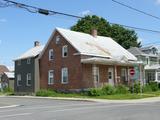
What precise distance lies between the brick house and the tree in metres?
24.2

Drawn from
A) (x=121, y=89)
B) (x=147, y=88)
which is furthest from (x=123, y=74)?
(x=121, y=89)

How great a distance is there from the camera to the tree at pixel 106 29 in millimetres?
76438

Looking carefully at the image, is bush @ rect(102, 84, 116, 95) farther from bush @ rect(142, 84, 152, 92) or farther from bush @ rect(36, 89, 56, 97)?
bush @ rect(36, 89, 56, 97)

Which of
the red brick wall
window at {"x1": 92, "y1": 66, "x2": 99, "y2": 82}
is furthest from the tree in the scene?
window at {"x1": 92, "y1": 66, "x2": 99, "y2": 82}

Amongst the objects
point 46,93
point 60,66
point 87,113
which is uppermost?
point 60,66

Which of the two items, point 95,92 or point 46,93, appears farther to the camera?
point 46,93

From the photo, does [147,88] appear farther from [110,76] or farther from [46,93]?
[46,93]

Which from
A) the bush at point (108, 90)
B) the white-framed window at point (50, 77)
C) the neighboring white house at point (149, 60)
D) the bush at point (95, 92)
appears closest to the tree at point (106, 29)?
the neighboring white house at point (149, 60)

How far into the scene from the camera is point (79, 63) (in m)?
44.2

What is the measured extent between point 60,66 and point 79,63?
4.25 m

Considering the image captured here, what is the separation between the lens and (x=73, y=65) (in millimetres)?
45219

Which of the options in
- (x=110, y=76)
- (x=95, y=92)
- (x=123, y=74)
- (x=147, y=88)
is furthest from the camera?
(x=123, y=74)

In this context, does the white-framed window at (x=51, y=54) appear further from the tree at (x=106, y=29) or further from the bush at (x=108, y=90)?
the tree at (x=106, y=29)

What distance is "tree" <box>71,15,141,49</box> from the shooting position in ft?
251
